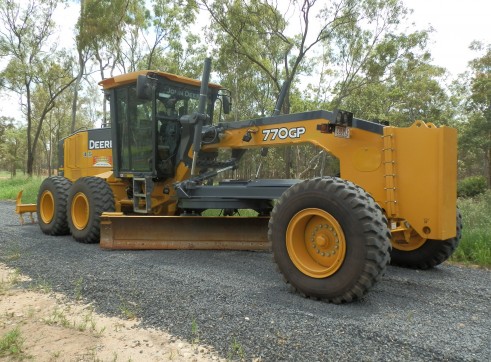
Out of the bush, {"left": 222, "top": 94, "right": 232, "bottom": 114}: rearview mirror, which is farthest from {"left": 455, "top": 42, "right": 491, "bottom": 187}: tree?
{"left": 222, "top": 94, "right": 232, "bottom": 114}: rearview mirror

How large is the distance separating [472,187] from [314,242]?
1890cm

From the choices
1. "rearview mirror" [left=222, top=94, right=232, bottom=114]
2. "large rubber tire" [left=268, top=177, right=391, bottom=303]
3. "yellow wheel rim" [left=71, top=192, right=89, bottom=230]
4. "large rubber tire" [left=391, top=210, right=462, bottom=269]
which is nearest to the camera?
"large rubber tire" [left=268, top=177, right=391, bottom=303]

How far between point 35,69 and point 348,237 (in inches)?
1019

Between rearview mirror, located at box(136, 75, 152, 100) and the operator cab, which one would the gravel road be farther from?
rearview mirror, located at box(136, 75, 152, 100)

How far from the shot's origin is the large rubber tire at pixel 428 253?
4.57 meters

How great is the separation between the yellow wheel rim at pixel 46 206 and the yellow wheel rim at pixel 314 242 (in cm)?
553

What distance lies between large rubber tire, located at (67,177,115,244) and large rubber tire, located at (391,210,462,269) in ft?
14.5

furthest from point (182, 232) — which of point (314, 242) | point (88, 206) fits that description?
point (314, 242)

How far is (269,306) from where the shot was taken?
3473 mm

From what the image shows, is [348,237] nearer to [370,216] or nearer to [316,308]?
[370,216]

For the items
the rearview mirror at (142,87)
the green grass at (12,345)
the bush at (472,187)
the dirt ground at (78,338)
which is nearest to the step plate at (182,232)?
the rearview mirror at (142,87)

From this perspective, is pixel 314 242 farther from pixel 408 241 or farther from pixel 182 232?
pixel 182 232

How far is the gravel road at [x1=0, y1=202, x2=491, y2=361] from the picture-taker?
8.84 ft

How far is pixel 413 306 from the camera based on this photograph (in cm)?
354
